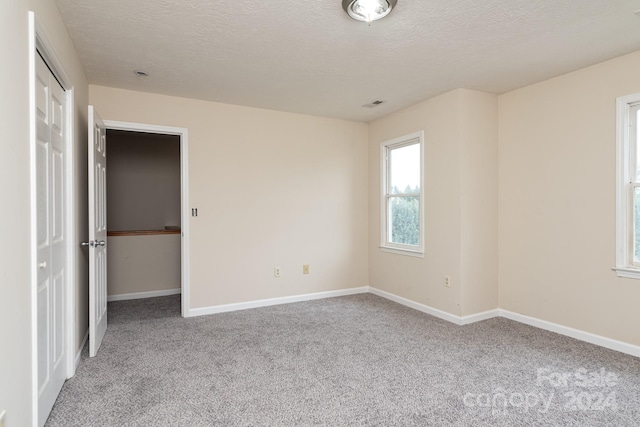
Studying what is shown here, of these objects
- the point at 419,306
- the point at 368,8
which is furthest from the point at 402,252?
the point at 368,8

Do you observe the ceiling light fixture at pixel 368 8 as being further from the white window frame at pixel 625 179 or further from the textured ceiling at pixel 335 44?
the white window frame at pixel 625 179

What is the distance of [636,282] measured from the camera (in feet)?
8.92

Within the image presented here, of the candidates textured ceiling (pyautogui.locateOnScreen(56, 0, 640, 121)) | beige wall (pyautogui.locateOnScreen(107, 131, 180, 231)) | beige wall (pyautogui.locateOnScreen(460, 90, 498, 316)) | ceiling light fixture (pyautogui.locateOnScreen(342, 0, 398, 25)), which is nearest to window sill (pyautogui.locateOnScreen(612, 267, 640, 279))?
beige wall (pyautogui.locateOnScreen(460, 90, 498, 316))

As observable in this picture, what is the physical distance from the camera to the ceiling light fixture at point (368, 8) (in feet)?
6.74

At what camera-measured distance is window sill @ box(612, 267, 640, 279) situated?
106 inches

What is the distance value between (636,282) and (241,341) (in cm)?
315

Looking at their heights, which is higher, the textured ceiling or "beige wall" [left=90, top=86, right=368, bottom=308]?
the textured ceiling

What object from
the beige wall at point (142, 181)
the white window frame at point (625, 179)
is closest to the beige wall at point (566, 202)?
the white window frame at point (625, 179)

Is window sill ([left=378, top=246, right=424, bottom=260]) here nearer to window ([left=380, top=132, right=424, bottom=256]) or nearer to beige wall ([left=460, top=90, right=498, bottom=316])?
window ([left=380, top=132, right=424, bottom=256])

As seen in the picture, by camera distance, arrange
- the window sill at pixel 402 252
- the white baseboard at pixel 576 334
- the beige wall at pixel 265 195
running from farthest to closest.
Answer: the window sill at pixel 402 252
the beige wall at pixel 265 195
the white baseboard at pixel 576 334

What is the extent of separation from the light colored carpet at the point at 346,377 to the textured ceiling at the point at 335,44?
7.56ft

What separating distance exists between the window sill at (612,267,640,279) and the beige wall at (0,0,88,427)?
3.80 metres

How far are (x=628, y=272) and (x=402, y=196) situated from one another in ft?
7.31

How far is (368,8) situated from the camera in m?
2.10
